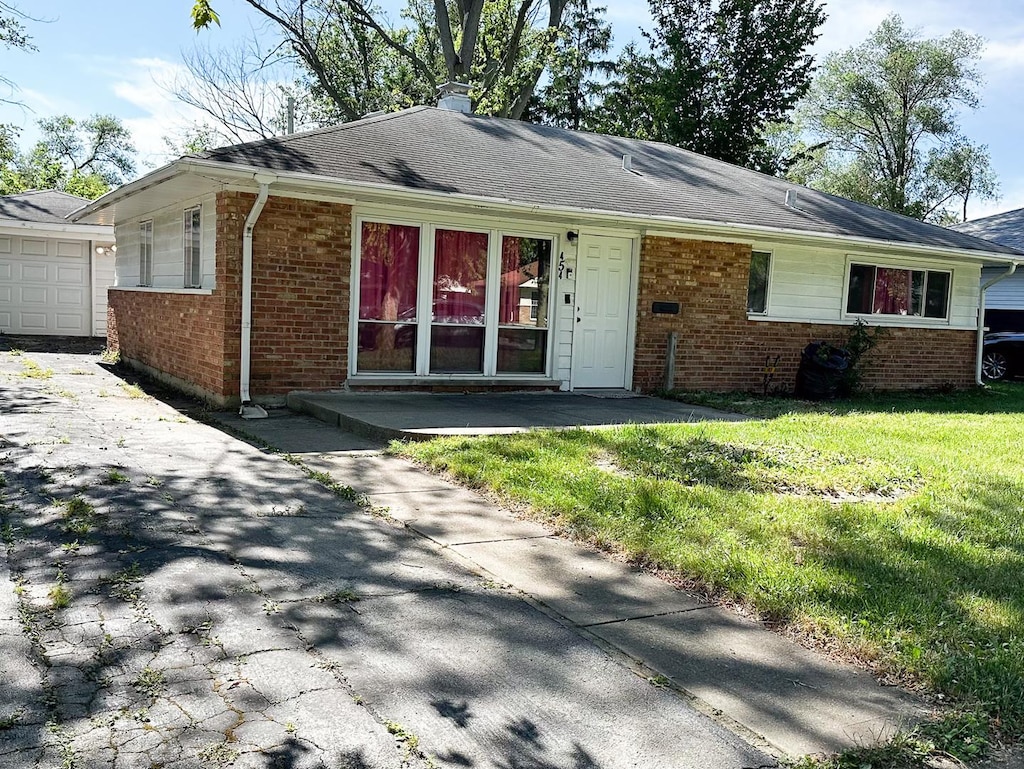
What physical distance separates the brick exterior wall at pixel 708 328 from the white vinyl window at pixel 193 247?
6035 mm

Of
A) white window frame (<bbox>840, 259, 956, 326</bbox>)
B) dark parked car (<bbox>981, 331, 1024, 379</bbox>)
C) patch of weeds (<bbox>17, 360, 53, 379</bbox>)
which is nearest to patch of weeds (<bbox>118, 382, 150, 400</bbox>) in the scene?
patch of weeds (<bbox>17, 360, 53, 379</bbox>)

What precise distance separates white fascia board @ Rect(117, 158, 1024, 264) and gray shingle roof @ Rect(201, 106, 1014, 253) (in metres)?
0.12

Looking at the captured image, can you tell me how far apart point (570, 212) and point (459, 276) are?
1676 mm

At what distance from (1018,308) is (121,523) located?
2381 centimetres

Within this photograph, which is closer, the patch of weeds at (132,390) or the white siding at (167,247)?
the white siding at (167,247)

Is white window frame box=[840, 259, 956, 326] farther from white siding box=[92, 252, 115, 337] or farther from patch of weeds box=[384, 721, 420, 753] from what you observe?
white siding box=[92, 252, 115, 337]

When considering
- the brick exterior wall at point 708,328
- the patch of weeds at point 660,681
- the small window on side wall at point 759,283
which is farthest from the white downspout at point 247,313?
the small window on side wall at point 759,283

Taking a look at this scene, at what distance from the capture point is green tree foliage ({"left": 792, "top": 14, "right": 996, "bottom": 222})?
40.7 metres

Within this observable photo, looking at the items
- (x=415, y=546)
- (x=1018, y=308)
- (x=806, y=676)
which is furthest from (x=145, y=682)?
(x=1018, y=308)

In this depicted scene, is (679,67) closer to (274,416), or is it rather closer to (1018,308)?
(1018,308)

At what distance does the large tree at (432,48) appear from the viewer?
1055 inches

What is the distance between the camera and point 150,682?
3.14 m

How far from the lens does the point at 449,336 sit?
11438 millimetres

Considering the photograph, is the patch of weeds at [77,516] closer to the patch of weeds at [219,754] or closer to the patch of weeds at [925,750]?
the patch of weeds at [219,754]
